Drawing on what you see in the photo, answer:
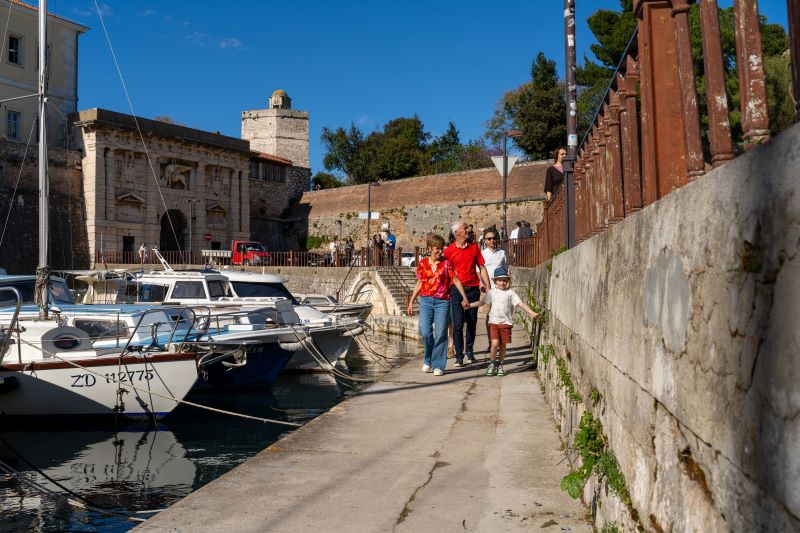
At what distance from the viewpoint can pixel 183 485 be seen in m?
7.87

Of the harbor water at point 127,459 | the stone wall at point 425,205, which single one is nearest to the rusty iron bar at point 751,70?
the harbor water at point 127,459

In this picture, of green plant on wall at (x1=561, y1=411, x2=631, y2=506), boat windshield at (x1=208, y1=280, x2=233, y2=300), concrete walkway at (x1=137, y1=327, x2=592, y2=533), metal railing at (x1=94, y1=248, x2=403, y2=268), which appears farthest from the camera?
metal railing at (x1=94, y1=248, x2=403, y2=268)

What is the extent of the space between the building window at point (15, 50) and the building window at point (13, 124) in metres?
2.89

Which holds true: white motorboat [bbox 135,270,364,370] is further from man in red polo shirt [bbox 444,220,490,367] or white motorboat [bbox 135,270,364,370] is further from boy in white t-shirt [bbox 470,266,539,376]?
boy in white t-shirt [bbox 470,266,539,376]

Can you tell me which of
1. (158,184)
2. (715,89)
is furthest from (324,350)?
(158,184)

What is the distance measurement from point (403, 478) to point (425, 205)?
141ft

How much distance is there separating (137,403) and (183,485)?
3.08 m

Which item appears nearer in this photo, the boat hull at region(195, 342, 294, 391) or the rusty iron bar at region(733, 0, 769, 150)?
the rusty iron bar at region(733, 0, 769, 150)

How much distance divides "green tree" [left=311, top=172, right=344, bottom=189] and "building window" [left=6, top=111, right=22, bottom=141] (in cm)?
3514

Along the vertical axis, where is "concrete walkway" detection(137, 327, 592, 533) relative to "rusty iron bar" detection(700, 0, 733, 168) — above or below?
below

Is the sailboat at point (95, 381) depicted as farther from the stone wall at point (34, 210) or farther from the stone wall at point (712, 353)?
the stone wall at point (34, 210)

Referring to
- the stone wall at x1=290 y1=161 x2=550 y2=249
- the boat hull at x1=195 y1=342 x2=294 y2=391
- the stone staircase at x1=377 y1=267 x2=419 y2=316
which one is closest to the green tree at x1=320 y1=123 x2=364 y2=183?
the stone wall at x1=290 y1=161 x2=550 y2=249

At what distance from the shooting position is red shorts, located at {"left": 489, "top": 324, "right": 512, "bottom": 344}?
9383 mm

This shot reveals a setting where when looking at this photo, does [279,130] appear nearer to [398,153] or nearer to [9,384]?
[398,153]
